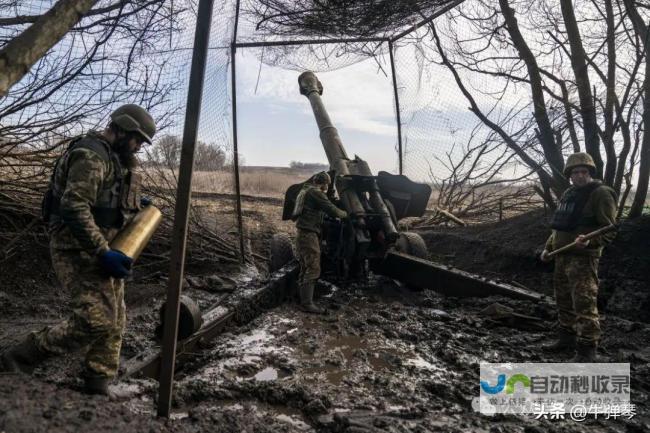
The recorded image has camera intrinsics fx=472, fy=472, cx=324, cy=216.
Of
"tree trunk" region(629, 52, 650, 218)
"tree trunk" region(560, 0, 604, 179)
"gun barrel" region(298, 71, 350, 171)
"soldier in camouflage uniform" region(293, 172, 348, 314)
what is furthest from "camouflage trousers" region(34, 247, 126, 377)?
"tree trunk" region(629, 52, 650, 218)

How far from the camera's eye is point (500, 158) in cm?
927

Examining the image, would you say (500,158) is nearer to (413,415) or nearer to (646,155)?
(646,155)

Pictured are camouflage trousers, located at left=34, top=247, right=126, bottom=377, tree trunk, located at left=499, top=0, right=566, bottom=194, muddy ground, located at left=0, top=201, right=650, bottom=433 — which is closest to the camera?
muddy ground, located at left=0, top=201, right=650, bottom=433

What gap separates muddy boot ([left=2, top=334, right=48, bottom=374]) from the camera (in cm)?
292

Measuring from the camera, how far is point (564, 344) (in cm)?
400

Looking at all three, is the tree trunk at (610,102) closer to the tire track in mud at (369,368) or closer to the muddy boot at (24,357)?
the tire track in mud at (369,368)

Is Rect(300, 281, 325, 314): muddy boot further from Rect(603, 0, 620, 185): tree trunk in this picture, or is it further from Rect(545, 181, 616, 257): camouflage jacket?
Rect(603, 0, 620, 185): tree trunk

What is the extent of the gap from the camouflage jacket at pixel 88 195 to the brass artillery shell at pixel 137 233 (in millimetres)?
87

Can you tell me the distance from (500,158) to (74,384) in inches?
328

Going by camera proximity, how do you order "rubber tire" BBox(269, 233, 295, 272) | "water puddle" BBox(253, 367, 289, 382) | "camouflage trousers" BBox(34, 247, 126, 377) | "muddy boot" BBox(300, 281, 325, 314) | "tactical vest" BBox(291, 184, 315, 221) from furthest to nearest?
"rubber tire" BBox(269, 233, 295, 272) → "tactical vest" BBox(291, 184, 315, 221) → "muddy boot" BBox(300, 281, 325, 314) → "water puddle" BBox(253, 367, 289, 382) → "camouflage trousers" BBox(34, 247, 126, 377)

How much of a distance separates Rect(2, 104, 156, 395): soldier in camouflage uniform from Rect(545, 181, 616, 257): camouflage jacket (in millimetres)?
3529

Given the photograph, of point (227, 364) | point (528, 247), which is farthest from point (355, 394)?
point (528, 247)

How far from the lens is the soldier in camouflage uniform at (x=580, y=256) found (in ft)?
12.4

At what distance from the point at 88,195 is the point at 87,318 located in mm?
733
